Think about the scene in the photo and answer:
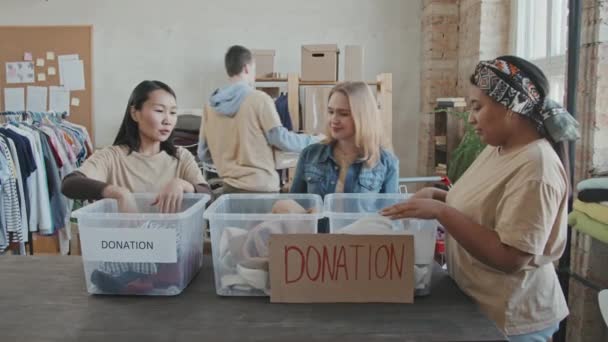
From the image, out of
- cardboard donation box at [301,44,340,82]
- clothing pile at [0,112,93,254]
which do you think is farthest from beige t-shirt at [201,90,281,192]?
cardboard donation box at [301,44,340,82]

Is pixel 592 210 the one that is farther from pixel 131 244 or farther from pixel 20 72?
pixel 20 72

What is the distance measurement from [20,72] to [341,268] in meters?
4.98

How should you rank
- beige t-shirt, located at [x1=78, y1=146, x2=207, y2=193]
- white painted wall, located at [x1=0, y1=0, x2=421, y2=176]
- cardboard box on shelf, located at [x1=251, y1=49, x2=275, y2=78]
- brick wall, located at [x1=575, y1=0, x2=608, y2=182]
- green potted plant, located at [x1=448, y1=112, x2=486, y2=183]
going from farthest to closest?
white painted wall, located at [x1=0, y1=0, x2=421, y2=176] → cardboard box on shelf, located at [x1=251, y1=49, x2=275, y2=78] → green potted plant, located at [x1=448, y1=112, x2=486, y2=183] → brick wall, located at [x1=575, y1=0, x2=608, y2=182] → beige t-shirt, located at [x1=78, y1=146, x2=207, y2=193]

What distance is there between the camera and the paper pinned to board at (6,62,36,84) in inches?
A: 203

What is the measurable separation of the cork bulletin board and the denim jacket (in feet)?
12.8

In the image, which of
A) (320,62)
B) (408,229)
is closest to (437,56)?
(320,62)

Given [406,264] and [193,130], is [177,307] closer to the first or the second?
[406,264]

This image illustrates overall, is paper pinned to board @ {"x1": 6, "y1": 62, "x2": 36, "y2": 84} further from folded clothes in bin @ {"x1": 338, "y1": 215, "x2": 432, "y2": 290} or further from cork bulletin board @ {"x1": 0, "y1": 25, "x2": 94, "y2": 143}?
folded clothes in bin @ {"x1": 338, "y1": 215, "x2": 432, "y2": 290}

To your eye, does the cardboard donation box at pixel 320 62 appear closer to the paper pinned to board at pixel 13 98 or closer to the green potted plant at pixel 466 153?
the green potted plant at pixel 466 153

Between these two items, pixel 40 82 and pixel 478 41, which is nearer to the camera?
pixel 478 41

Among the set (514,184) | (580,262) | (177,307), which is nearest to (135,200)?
(177,307)

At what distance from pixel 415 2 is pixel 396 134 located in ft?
4.00

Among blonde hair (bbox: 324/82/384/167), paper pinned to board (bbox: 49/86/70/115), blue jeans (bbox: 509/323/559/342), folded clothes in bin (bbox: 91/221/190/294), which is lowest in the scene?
blue jeans (bbox: 509/323/559/342)

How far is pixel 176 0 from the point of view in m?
5.15
